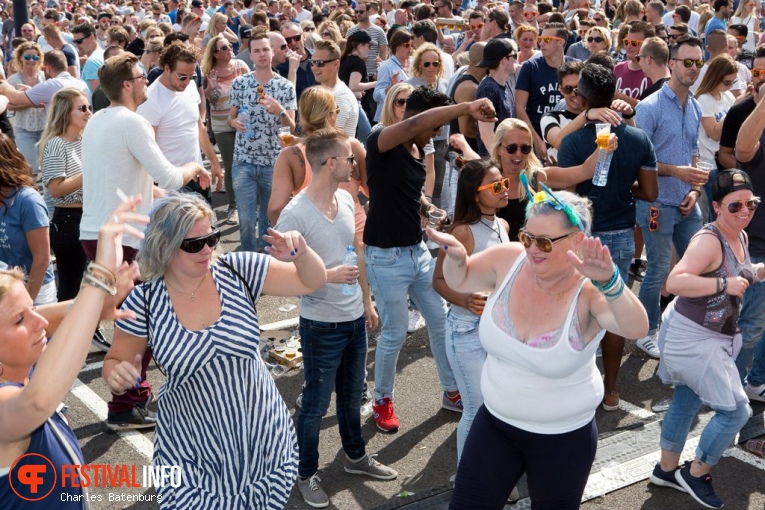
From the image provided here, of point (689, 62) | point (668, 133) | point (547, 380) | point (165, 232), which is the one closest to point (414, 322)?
point (668, 133)

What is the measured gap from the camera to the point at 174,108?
6.98 meters

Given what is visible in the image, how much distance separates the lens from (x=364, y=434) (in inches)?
213

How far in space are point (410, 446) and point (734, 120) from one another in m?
3.43

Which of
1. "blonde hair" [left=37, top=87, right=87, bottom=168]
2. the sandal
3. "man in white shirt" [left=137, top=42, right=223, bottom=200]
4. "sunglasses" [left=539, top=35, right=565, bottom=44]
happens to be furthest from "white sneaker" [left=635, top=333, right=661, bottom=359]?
"blonde hair" [left=37, top=87, right=87, bottom=168]

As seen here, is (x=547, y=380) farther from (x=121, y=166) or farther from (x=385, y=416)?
(x=121, y=166)

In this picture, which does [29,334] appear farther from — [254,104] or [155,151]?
[254,104]

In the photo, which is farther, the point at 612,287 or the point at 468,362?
the point at 468,362

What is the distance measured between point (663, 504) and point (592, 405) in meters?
1.52

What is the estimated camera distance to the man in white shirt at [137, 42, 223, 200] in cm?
690

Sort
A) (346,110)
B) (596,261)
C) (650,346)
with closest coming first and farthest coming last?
1. (596,261)
2. (650,346)
3. (346,110)

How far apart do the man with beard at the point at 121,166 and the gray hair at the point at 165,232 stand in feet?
6.87

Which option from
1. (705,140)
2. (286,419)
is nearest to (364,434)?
(286,419)

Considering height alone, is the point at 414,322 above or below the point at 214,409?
below

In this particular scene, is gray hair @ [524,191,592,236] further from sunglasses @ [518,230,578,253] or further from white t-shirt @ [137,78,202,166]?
white t-shirt @ [137,78,202,166]
